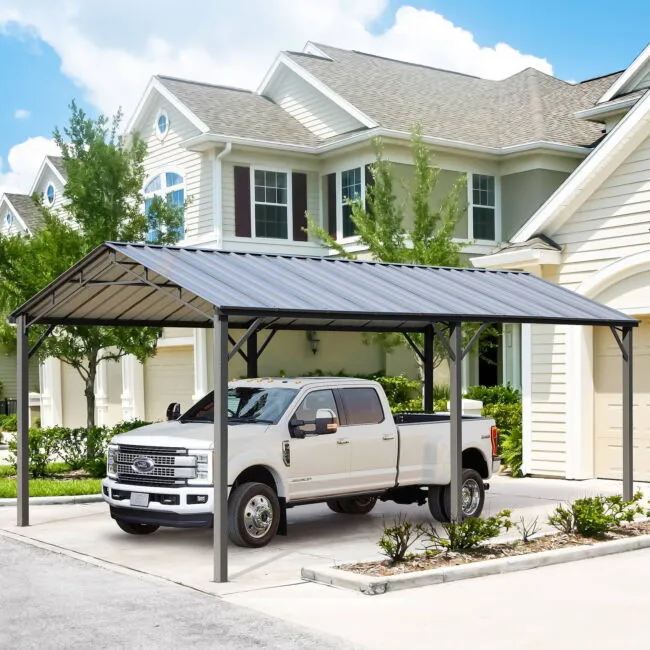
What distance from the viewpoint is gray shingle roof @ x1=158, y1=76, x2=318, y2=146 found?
27109mm

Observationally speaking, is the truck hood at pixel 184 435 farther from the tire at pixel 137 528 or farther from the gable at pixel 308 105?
the gable at pixel 308 105

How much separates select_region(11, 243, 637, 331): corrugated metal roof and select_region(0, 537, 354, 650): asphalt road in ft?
9.33

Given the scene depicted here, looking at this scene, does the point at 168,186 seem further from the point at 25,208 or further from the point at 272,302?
the point at 272,302

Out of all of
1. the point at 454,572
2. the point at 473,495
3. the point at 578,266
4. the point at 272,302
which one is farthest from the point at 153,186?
the point at 454,572

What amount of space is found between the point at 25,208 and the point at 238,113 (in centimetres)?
1594

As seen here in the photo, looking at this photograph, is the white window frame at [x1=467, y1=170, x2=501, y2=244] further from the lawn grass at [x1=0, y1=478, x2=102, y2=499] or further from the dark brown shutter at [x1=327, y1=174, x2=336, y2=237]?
the lawn grass at [x1=0, y1=478, x2=102, y2=499]

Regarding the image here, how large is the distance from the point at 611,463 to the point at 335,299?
8478 millimetres

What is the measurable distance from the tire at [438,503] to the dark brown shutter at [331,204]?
1437 cm

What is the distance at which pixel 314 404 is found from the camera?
43.0ft

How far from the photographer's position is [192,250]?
12734 millimetres

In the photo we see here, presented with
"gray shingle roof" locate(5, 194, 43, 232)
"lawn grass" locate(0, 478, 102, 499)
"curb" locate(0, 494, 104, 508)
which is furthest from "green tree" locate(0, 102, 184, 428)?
"gray shingle roof" locate(5, 194, 43, 232)

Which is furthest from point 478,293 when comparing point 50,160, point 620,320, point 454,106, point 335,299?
point 50,160

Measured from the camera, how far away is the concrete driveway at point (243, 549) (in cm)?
1090

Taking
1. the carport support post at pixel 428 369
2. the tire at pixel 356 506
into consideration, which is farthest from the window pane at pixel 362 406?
the carport support post at pixel 428 369
